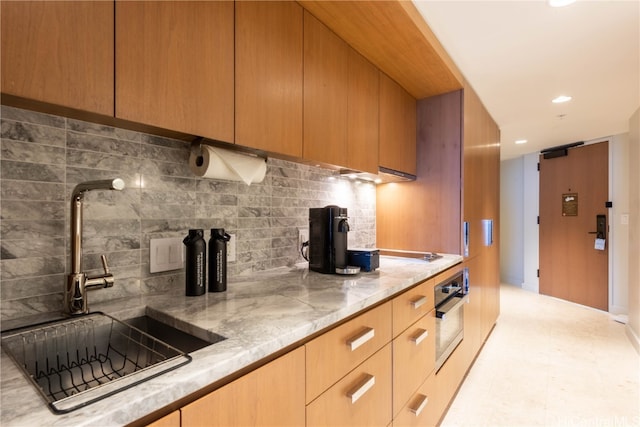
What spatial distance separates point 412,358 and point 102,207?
146 cm

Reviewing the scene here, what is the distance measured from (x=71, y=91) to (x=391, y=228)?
7.44ft

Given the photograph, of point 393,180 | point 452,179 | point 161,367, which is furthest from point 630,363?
point 161,367

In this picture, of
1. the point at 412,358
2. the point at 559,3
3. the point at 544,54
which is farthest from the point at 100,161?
the point at 544,54

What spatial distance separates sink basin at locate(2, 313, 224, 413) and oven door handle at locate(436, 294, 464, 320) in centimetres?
141

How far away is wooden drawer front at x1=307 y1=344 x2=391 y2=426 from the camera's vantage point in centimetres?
94

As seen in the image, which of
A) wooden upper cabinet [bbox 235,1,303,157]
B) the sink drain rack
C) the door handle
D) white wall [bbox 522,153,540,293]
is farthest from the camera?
white wall [bbox 522,153,540,293]

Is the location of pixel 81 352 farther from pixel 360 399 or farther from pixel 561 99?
pixel 561 99

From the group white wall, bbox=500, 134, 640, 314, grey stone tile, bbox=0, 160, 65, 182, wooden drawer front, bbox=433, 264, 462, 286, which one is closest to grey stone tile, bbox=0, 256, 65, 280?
grey stone tile, bbox=0, 160, 65, 182

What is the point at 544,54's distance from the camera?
6.79 feet

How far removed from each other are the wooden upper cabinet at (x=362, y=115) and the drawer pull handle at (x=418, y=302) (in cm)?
77

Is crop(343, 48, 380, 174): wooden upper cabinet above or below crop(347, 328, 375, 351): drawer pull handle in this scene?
above

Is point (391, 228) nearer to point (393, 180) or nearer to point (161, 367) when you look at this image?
point (393, 180)

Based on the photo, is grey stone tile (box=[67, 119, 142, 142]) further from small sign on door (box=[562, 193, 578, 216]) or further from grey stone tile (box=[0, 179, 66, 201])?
small sign on door (box=[562, 193, 578, 216])

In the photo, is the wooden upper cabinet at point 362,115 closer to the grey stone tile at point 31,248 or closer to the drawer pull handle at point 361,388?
the drawer pull handle at point 361,388
